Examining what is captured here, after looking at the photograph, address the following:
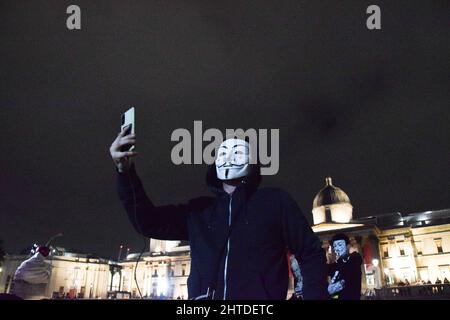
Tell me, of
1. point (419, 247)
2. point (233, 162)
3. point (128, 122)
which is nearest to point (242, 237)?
point (233, 162)

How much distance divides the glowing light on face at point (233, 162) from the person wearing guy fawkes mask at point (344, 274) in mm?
4156

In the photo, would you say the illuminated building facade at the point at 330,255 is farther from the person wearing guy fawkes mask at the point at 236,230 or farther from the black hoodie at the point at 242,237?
the black hoodie at the point at 242,237

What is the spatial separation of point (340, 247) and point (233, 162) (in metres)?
5.44

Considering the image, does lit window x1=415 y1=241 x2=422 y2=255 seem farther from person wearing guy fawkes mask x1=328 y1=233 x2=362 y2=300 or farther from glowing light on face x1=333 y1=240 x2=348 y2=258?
glowing light on face x1=333 y1=240 x2=348 y2=258

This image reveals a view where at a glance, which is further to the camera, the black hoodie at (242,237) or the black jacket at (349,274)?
the black jacket at (349,274)

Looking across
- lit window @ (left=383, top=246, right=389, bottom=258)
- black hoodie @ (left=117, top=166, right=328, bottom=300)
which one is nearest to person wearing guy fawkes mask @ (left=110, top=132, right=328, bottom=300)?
black hoodie @ (left=117, top=166, right=328, bottom=300)

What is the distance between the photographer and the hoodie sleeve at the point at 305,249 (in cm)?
257

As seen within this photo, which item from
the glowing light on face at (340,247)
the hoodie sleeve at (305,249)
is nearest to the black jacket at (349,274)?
the glowing light on face at (340,247)

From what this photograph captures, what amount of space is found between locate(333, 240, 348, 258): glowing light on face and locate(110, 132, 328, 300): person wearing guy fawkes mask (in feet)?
16.8

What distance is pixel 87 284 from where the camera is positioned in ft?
273

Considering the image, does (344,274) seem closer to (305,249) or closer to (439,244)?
(305,249)

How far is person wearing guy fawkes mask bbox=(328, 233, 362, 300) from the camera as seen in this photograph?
6.64 meters

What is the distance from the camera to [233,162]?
134 inches
